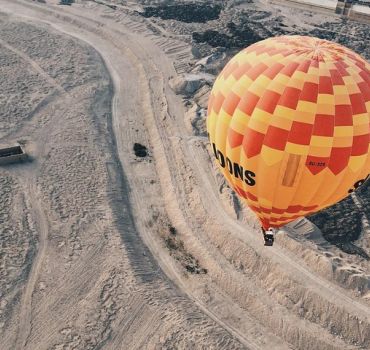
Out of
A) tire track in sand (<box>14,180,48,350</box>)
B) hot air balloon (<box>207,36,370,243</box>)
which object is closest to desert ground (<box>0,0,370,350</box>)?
tire track in sand (<box>14,180,48,350</box>)

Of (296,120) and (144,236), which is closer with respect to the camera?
(296,120)

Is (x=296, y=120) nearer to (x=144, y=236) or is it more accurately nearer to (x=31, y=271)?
(x=144, y=236)

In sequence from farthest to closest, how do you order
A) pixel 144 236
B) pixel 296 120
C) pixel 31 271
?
pixel 144 236 < pixel 31 271 < pixel 296 120

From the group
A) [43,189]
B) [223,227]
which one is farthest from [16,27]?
[223,227]

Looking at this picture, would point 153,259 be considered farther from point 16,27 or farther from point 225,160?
point 16,27

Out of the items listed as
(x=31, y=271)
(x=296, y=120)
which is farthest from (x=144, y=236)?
(x=296, y=120)

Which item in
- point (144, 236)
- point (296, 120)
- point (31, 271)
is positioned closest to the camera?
point (296, 120)

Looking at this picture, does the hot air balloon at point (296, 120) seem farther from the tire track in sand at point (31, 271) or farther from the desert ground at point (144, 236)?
the tire track in sand at point (31, 271)
